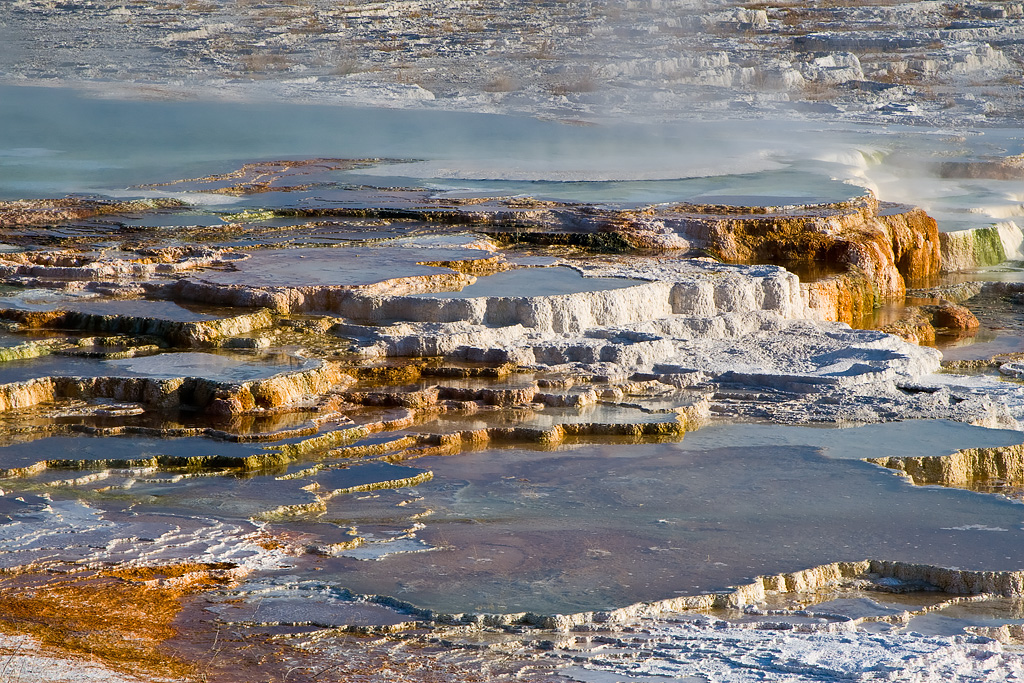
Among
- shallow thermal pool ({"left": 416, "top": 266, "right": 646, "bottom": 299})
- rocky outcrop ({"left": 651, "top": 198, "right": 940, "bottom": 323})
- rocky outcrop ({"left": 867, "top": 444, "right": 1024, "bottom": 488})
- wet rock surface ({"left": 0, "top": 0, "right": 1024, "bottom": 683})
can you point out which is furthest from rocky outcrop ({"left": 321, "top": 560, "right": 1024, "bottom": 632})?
rocky outcrop ({"left": 651, "top": 198, "right": 940, "bottom": 323})

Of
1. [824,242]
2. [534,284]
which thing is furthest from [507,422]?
[824,242]

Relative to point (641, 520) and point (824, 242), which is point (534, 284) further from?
point (641, 520)

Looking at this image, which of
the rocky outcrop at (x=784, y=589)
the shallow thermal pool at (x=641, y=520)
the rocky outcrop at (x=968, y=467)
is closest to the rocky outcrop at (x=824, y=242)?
the rocky outcrop at (x=968, y=467)

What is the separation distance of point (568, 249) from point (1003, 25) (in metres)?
17.2

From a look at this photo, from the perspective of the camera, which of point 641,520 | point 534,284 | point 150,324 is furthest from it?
point 534,284

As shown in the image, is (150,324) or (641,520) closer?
(641,520)

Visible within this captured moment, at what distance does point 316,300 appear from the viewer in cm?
584

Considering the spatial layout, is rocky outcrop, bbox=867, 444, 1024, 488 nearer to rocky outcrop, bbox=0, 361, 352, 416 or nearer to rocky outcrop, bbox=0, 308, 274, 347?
rocky outcrop, bbox=0, 361, 352, 416

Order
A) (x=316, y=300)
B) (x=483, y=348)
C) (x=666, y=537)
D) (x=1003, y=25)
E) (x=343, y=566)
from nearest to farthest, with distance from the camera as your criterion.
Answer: (x=343, y=566) < (x=666, y=537) < (x=483, y=348) < (x=316, y=300) < (x=1003, y=25)

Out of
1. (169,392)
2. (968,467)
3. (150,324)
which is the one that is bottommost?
(968,467)

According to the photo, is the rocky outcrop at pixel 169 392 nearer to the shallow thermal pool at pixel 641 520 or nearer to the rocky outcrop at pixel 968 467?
the shallow thermal pool at pixel 641 520

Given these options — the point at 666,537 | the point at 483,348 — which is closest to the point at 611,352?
the point at 483,348

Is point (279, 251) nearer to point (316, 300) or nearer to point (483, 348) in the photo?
point (316, 300)

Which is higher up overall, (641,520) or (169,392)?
(169,392)
